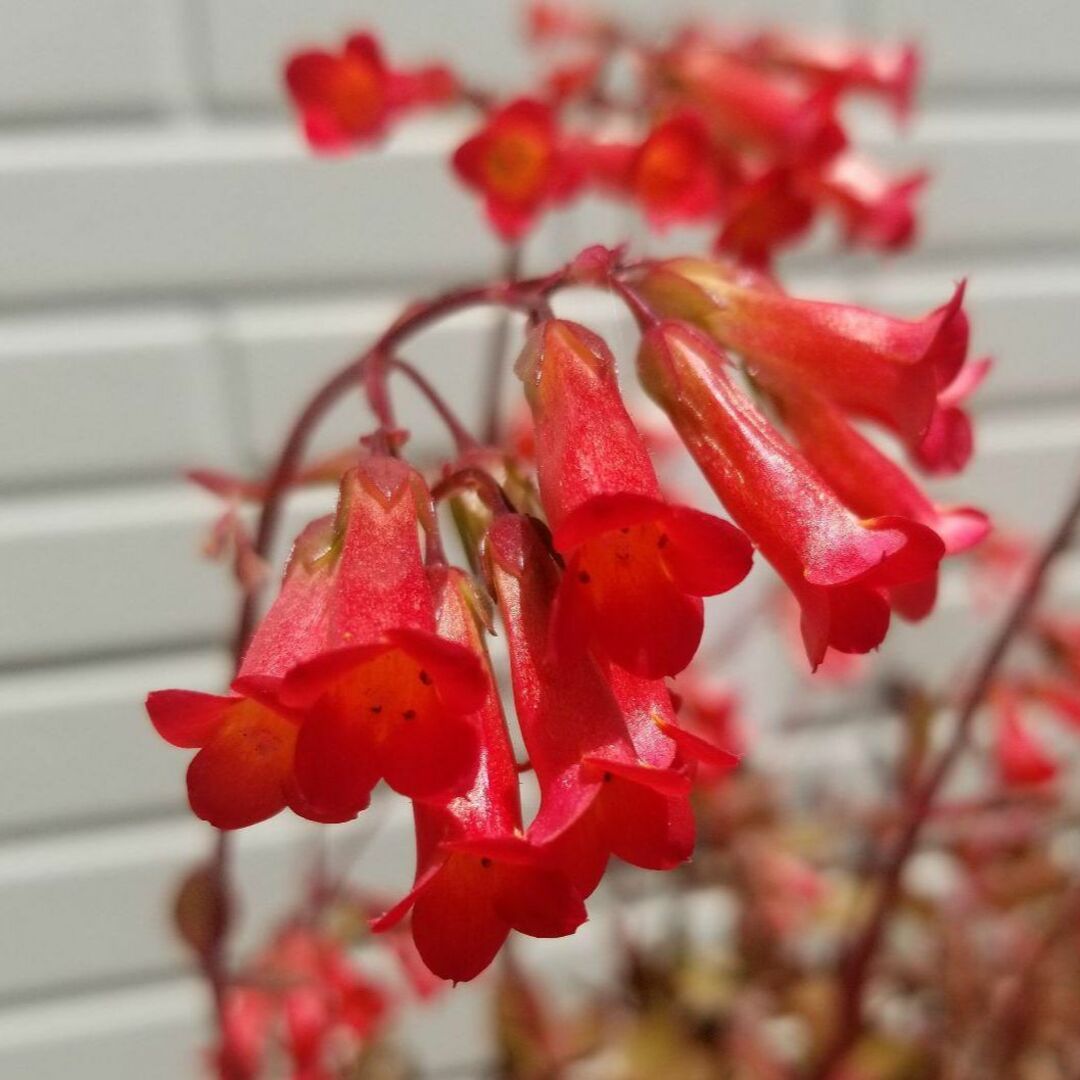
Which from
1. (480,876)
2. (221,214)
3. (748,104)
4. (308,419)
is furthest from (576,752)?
(221,214)

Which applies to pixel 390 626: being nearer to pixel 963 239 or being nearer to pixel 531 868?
pixel 531 868

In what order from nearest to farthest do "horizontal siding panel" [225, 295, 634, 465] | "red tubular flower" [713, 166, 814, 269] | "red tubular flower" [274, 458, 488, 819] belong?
"red tubular flower" [274, 458, 488, 819] < "red tubular flower" [713, 166, 814, 269] < "horizontal siding panel" [225, 295, 634, 465]

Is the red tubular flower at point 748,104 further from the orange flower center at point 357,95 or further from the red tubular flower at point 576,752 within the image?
the red tubular flower at point 576,752

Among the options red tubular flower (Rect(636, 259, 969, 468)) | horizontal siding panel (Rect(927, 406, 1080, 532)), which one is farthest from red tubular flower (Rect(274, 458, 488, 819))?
horizontal siding panel (Rect(927, 406, 1080, 532))

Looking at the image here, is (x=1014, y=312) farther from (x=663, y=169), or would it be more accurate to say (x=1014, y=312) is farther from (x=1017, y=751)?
(x=663, y=169)

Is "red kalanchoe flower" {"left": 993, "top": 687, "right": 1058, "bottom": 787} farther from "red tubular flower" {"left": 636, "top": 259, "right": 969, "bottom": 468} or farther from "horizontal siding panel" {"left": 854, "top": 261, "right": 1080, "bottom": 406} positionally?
"red tubular flower" {"left": 636, "top": 259, "right": 969, "bottom": 468}

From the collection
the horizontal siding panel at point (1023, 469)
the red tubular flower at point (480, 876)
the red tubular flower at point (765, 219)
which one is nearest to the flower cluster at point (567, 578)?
the red tubular flower at point (480, 876)
